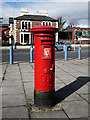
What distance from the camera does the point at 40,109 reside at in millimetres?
3846

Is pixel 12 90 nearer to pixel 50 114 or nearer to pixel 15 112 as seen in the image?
pixel 15 112

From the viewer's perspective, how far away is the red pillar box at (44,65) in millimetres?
3873

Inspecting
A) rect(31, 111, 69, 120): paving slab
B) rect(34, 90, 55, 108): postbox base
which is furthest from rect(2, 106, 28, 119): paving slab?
rect(34, 90, 55, 108): postbox base

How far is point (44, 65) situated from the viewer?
389cm

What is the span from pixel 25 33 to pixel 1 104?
39944 mm

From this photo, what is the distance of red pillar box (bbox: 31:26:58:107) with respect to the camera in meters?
3.87

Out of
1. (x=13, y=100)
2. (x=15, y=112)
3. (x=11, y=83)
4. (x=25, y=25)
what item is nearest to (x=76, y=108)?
(x=15, y=112)

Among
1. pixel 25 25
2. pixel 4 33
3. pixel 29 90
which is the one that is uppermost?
pixel 25 25

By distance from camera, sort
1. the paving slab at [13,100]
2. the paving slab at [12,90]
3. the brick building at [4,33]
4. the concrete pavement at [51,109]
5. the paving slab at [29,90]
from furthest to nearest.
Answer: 1. the brick building at [4,33]
2. the paving slab at [12,90]
3. the paving slab at [29,90]
4. the paving slab at [13,100]
5. the concrete pavement at [51,109]

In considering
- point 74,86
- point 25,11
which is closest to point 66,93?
point 74,86

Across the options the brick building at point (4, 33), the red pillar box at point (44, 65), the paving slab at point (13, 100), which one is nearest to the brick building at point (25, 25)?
the brick building at point (4, 33)

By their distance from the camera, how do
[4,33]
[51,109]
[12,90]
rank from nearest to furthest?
[51,109] < [12,90] < [4,33]

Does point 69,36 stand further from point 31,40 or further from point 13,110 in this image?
point 13,110

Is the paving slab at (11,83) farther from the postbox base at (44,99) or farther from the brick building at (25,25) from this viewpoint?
the brick building at (25,25)
